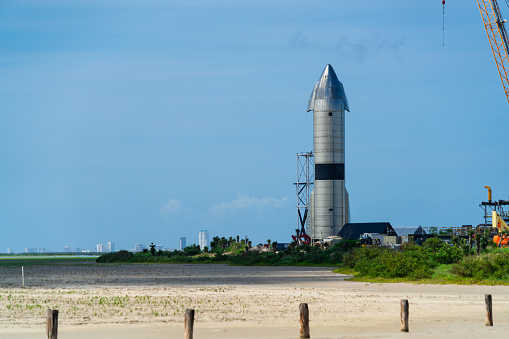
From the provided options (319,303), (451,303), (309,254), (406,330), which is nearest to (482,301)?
(451,303)

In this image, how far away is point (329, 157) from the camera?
118500mm

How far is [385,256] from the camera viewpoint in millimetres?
59625

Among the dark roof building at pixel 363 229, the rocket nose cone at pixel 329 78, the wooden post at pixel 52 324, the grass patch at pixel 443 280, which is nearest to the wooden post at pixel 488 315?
the wooden post at pixel 52 324

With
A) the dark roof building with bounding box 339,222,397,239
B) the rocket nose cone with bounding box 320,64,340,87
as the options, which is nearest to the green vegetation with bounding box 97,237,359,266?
the dark roof building with bounding box 339,222,397,239

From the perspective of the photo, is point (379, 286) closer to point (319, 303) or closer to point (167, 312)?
point (319, 303)

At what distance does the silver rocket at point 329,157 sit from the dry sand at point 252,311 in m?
69.0

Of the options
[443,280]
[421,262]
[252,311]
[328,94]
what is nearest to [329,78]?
[328,94]

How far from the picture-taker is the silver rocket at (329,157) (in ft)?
389

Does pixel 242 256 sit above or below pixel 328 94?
below

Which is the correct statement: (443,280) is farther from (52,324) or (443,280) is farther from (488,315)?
(52,324)

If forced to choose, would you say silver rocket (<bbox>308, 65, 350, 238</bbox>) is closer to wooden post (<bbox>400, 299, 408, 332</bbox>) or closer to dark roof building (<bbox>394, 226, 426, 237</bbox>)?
dark roof building (<bbox>394, 226, 426, 237</bbox>)

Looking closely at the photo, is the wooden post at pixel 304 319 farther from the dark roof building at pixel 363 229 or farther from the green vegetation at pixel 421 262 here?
the dark roof building at pixel 363 229

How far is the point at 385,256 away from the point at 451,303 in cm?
2198

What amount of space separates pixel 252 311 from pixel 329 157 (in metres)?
85.1
